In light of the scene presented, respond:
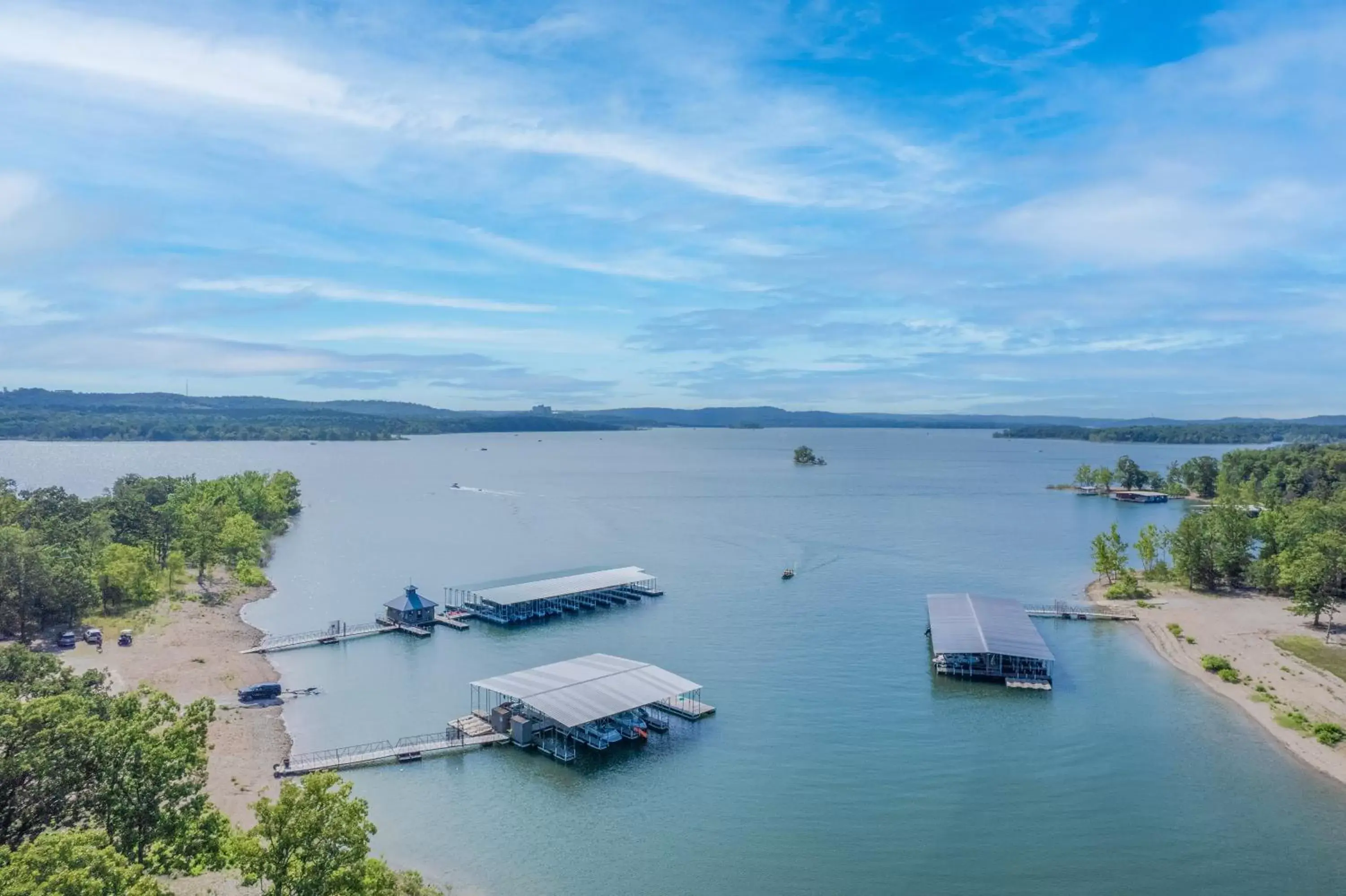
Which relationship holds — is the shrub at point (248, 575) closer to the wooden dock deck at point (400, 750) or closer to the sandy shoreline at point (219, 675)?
the sandy shoreline at point (219, 675)

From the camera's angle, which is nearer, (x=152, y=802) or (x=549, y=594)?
(x=152, y=802)

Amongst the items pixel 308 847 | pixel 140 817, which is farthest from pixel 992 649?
pixel 140 817

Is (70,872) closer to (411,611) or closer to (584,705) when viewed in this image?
(584,705)

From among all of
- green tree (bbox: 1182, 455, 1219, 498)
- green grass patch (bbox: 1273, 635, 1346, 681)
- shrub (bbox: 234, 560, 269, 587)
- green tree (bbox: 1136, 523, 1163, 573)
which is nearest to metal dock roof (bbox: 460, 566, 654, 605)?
shrub (bbox: 234, 560, 269, 587)

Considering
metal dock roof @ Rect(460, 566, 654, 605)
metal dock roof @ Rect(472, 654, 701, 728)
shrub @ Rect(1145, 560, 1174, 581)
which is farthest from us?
shrub @ Rect(1145, 560, 1174, 581)

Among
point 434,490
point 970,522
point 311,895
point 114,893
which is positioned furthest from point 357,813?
point 434,490

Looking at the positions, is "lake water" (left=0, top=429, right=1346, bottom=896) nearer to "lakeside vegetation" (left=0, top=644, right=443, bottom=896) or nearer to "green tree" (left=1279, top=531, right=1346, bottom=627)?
"lakeside vegetation" (left=0, top=644, right=443, bottom=896)

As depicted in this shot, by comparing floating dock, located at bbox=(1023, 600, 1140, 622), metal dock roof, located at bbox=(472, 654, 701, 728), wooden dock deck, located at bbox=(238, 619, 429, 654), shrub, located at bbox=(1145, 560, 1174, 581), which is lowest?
wooden dock deck, located at bbox=(238, 619, 429, 654)
